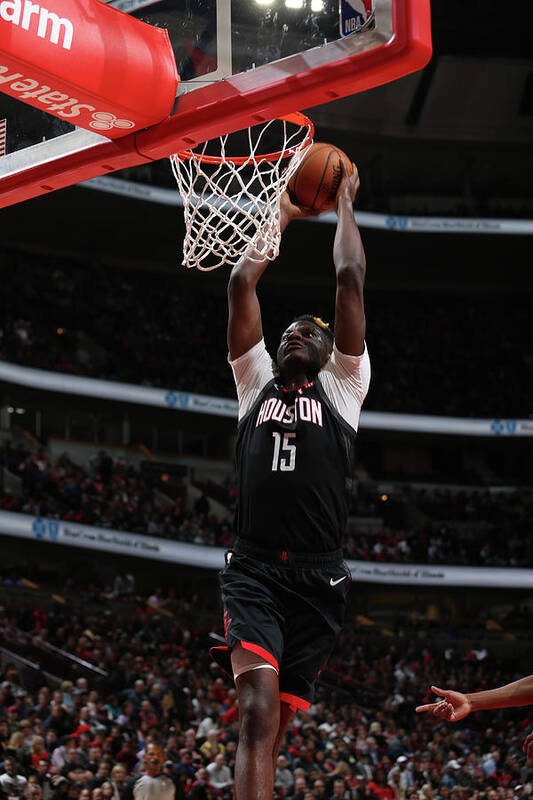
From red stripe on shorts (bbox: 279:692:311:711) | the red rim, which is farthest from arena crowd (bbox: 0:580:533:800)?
the red rim

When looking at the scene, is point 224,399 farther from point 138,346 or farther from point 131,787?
point 131,787

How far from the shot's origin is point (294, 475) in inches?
147

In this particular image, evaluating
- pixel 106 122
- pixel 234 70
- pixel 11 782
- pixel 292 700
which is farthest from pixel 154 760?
pixel 234 70

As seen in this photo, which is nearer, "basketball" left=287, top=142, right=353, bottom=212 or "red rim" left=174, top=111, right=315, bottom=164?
"basketball" left=287, top=142, right=353, bottom=212

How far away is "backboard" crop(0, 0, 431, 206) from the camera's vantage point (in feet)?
10.8

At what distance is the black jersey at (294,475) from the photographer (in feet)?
12.2

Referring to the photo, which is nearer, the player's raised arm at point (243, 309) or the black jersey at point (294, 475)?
the black jersey at point (294, 475)

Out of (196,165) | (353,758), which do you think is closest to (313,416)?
(196,165)

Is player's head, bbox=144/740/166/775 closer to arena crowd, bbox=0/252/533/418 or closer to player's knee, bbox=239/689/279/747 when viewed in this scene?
player's knee, bbox=239/689/279/747

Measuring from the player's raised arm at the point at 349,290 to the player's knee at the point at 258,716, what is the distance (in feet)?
→ 4.49

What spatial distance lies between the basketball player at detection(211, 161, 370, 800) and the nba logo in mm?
872

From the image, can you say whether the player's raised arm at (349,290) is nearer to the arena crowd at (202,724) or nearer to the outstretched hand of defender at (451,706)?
the outstretched hand of defender at (451,706)

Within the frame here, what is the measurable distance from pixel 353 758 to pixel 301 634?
28.0ft

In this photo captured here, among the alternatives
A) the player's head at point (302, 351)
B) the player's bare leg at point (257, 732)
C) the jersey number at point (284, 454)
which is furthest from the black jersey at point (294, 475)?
the player's bare leg at point (257, 732)
